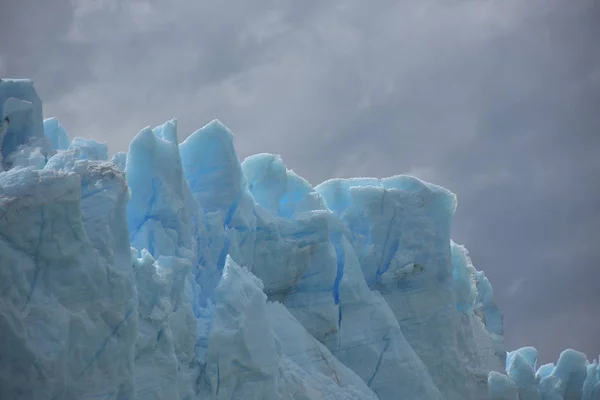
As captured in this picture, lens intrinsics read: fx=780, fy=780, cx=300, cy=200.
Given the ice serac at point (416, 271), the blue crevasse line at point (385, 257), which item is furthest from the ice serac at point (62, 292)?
the blue crevasse line at point (385, 257)

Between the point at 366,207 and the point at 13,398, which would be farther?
the point at 366,207

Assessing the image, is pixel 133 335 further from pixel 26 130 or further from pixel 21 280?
pixel 26 130

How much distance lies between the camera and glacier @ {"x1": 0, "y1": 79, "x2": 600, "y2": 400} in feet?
41.0

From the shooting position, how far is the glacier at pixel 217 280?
41.0 feet

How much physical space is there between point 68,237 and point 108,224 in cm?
96

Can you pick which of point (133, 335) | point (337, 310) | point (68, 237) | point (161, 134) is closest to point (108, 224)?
point (68, 237)

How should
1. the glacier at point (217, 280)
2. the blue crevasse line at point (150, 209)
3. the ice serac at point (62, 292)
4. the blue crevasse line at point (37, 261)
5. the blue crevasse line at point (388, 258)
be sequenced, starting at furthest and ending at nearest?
the blue crevasse line at point (388, 258) < the blue crevasse line at point (150, 209) < the glacier at point (217, 280) < the blue crevasse line at point (37, 261) < the ice serac at point (62, 292)

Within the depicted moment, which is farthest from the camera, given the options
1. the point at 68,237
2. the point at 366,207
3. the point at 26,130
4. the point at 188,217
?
the point at 366,207

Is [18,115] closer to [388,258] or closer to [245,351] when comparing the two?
[245,351]

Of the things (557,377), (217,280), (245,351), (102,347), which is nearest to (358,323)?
(217,280)

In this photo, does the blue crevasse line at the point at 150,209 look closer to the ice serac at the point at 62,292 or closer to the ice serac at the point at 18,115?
the ice serac at the point at 18,115

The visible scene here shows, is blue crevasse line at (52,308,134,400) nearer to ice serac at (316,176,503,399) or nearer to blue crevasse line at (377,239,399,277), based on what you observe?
ice serac at (316,176,503,399)

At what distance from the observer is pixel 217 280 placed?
1870 cm

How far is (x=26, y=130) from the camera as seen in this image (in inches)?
629
